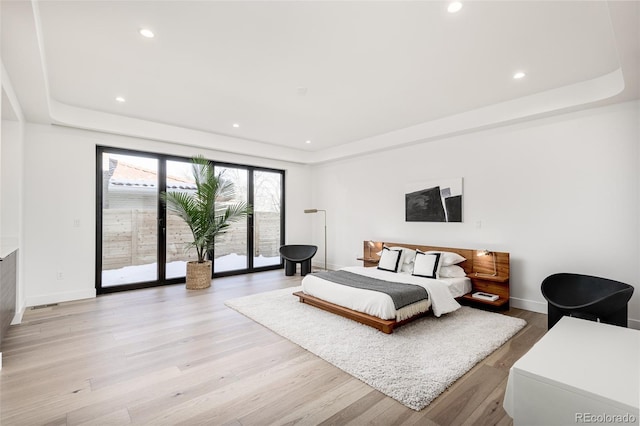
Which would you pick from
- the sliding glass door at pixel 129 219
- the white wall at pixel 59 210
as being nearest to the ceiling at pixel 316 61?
the white wall at pixel 59 210

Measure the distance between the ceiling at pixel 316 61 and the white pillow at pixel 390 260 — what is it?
203 cm

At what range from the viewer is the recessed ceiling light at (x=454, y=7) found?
226cm

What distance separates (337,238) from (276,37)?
5083mm

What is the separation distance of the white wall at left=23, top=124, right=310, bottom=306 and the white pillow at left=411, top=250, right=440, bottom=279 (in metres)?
5.12

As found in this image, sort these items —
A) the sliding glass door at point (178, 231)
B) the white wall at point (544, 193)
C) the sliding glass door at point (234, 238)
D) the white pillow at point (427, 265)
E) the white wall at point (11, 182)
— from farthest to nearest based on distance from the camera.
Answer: the sliding glass door at point (234, 238)
the sliding glass door at point (178, 231)
the white pillow at point (427, 265)
the white wall at point (11, 182)
the white wall at point (544, 193)

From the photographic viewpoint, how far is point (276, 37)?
272 centimetres

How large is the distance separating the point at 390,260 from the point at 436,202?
1317 mm

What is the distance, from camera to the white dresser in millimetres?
1336

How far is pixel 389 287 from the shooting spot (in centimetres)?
377

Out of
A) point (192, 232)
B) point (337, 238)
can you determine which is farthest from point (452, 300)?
point (192, 232)

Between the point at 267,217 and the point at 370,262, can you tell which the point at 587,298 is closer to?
the point at 370,262

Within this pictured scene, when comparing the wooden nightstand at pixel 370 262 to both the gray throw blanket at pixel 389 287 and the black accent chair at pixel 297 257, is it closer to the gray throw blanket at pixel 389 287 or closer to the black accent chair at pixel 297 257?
the black accent chair at pixel 297 257

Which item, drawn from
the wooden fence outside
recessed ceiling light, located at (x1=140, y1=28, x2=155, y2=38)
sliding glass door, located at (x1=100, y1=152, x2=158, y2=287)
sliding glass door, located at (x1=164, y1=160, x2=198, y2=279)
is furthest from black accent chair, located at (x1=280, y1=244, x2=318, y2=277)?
recessed ceiling light, located at (x1=140, y1=28, x2=155, y2=38)

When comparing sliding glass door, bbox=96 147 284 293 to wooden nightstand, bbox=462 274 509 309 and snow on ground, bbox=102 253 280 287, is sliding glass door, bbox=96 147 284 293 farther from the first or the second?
wooden nightstand, bbox=462 274 509 309
